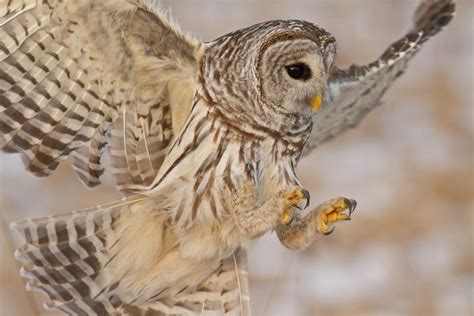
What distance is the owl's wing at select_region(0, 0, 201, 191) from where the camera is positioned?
163 inches

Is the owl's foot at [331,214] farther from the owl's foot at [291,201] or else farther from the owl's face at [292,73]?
the owl's face at [292,73]

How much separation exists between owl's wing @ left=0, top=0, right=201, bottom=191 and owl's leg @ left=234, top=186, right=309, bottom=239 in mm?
484

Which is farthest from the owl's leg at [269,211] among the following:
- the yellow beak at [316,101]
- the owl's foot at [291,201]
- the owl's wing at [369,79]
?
the owl's wing at [369,79]

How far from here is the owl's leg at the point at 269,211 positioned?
4.14 metres

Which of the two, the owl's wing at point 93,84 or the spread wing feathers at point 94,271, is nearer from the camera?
the owl's wing at point 93,84

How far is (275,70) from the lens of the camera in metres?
4.21

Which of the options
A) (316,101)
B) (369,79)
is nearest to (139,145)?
(316,101)

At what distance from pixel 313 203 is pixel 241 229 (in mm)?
2645

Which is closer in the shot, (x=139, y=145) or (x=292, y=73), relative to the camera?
(x=292, y=73)

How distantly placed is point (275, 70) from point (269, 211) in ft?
1.77

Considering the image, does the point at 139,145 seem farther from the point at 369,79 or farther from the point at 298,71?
the point at 369,79

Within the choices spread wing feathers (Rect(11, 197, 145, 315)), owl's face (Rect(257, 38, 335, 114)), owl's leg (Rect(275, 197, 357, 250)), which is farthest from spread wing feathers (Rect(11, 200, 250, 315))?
owl's face (Rect(257, 38, 335, 114))

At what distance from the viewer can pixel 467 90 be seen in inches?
324

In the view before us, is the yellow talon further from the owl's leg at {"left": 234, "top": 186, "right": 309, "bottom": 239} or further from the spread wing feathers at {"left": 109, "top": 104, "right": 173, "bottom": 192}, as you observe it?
the spread wing feathers at {"left": 109, "top": 104, "right": 173, "bottom": 192}
